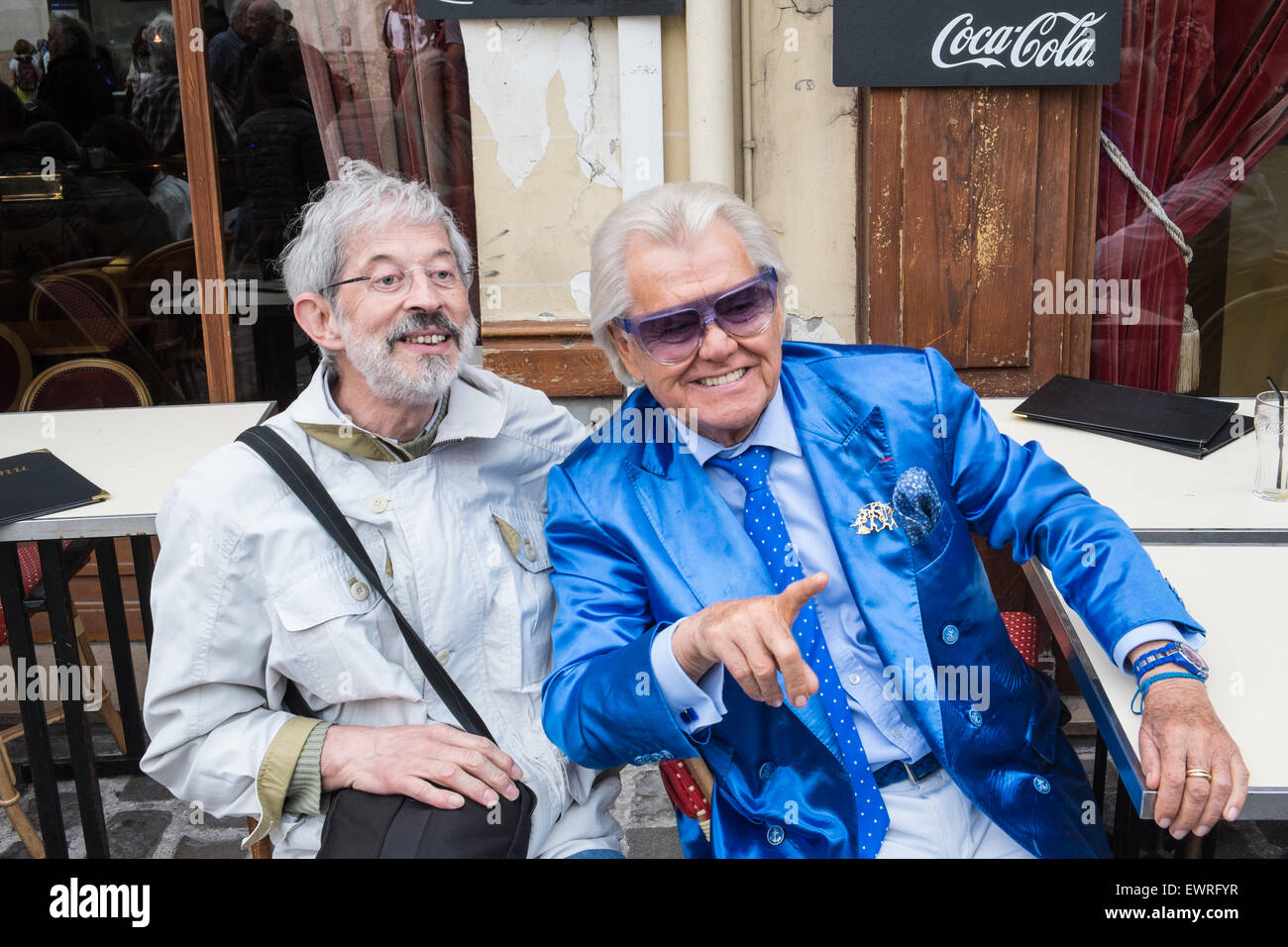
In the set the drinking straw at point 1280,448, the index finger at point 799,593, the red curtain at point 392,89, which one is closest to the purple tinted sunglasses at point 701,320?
the index finger at point 799,593

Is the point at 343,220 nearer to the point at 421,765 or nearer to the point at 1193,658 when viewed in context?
the point at 421,765

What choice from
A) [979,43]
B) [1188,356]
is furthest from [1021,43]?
[1188,356]

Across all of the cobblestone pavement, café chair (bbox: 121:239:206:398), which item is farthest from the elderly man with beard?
café chair (bbox: 121:239:206:398)

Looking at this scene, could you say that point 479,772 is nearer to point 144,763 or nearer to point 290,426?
point 144,763

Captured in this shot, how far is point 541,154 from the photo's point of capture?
157 inches

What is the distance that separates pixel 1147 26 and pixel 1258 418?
1835 mm

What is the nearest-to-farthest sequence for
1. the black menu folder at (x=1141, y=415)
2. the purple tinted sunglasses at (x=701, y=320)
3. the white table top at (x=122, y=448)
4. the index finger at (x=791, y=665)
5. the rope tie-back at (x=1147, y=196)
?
the index finger at (x=791, y=665)
the purple tinted sunglasses at (x=701, y=320)
the white table top at (x=122, y=448)
the black menu folder at (x=1141, y=415)
the rope tie-back at (x=1147, y=196)

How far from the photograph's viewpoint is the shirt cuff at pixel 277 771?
2.10 metres

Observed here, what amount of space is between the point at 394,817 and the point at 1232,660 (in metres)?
1.42

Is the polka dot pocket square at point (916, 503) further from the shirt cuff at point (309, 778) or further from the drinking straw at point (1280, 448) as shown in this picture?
the shirt cuff at point (309, 778)

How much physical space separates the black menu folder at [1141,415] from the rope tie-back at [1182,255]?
3.21ft

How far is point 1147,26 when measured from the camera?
13.0 feet

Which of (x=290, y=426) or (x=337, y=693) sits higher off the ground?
(x=290, y=426)
